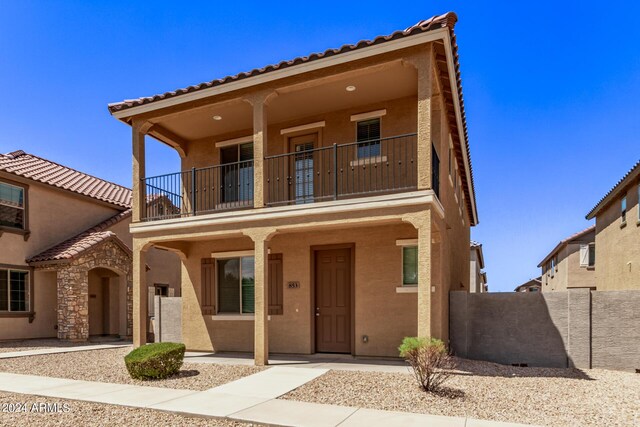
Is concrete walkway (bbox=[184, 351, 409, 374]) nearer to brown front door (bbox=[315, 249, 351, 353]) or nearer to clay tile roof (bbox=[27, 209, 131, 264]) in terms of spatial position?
brown front door (bbox=[315, 249, 351, 353])

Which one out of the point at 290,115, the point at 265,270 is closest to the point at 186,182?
the point at 290,115

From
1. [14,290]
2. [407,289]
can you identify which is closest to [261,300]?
[407,289]

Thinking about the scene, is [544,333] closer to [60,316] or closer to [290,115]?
[290,115]

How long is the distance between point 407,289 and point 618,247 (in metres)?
12.2

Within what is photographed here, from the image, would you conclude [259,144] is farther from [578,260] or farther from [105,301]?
[578,260]

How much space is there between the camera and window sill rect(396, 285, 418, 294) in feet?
31.2

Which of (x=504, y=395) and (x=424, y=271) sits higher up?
(x=424, y=271)

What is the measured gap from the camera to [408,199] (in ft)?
26.4

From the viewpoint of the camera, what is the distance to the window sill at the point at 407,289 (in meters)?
9.51

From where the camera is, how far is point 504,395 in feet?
21.1

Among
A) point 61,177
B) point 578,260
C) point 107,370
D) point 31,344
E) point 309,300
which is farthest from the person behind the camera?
point 578,260

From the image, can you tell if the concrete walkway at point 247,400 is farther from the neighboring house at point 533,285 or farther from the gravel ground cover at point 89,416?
the neighboring house at point 533,285

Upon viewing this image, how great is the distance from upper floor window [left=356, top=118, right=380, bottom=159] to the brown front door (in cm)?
258

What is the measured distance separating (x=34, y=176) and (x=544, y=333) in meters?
18.4
